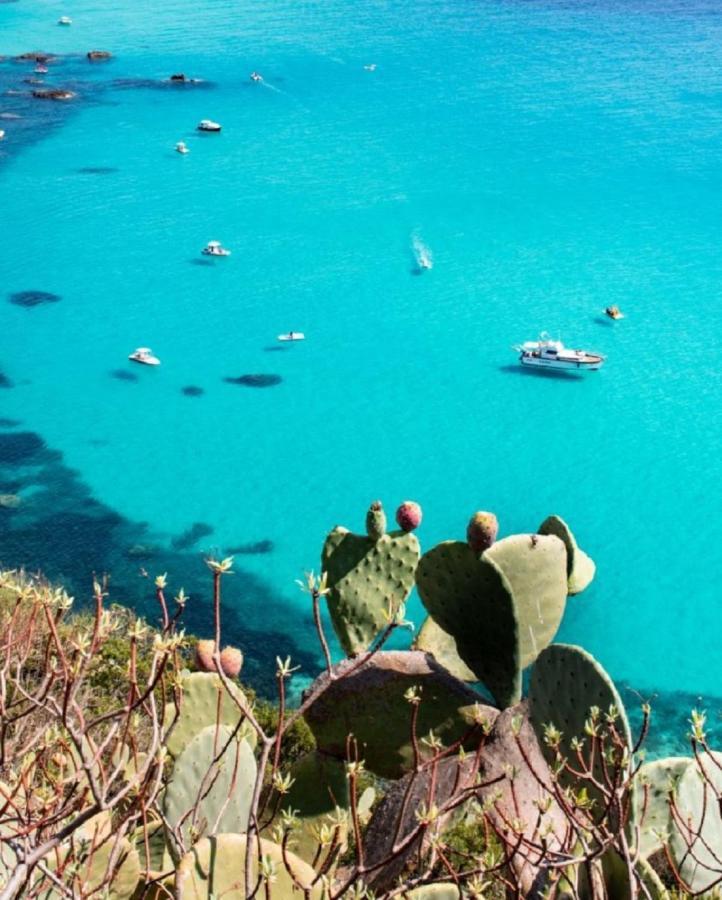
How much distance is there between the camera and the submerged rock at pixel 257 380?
2305 centimetres

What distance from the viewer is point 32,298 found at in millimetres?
26812

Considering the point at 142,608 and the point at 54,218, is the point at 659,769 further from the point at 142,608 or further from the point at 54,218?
Answer: the point at 54,218

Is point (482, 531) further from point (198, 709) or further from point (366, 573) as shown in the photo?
point (198, 709)

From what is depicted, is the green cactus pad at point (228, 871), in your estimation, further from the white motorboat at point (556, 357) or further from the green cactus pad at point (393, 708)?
the white motorboat at point (556, 357)

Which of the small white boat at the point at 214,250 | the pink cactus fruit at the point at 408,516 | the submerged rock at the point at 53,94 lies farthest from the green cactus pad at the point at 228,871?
the submerged rock at the point at 53,94

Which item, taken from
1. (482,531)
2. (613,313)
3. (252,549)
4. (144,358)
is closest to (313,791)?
(482,531)

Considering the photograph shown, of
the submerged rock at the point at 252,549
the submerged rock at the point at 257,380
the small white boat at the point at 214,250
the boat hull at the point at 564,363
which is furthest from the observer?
the small white boat at the point at 214,250

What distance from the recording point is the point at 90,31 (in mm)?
53500

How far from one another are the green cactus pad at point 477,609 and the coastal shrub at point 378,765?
0.01 meters

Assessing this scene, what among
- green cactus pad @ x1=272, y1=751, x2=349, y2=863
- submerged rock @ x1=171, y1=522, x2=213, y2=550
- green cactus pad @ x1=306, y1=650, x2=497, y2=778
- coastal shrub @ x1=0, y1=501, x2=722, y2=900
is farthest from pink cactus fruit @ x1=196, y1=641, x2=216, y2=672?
submerged rock @ x1=171, y1=522, x2=213, y2=550

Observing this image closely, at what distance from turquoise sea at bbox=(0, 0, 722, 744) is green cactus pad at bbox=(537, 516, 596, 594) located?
177cm

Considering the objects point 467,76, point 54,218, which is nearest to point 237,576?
point 54,218

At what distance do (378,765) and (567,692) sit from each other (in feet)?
5.71

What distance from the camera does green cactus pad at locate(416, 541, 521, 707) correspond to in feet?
21.8
